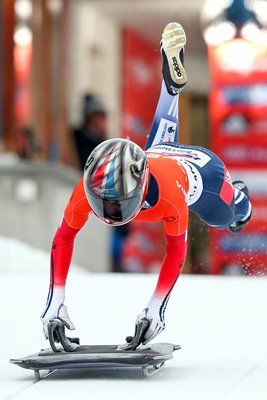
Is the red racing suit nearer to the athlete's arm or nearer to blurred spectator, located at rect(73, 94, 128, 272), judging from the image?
the athlete's arm

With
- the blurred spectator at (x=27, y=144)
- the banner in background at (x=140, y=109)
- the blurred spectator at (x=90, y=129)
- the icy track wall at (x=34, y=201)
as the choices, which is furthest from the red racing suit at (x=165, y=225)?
the banner in background at (x=140, y=109)

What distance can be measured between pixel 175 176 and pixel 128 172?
1.42 feet

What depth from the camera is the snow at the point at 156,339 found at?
14.4 feet

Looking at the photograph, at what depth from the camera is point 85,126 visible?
1145 cm

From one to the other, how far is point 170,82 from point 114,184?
43.0 inches

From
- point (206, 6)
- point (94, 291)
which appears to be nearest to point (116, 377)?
point (94, 291)

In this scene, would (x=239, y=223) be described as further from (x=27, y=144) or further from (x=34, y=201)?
(x=27, y=144)

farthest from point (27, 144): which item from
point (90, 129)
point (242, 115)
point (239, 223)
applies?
point (239, 223)

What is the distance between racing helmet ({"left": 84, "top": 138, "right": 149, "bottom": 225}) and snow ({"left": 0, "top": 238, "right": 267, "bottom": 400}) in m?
0.62

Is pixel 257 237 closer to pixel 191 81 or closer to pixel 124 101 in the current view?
pixel 124 101

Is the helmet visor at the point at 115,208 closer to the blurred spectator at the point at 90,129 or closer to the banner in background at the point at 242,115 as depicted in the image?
the blurred spectator at the point at 90,129

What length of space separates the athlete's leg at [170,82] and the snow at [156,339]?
0.93 meters

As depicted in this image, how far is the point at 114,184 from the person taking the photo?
4.39 meters

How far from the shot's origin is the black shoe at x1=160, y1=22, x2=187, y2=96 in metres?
5.32
